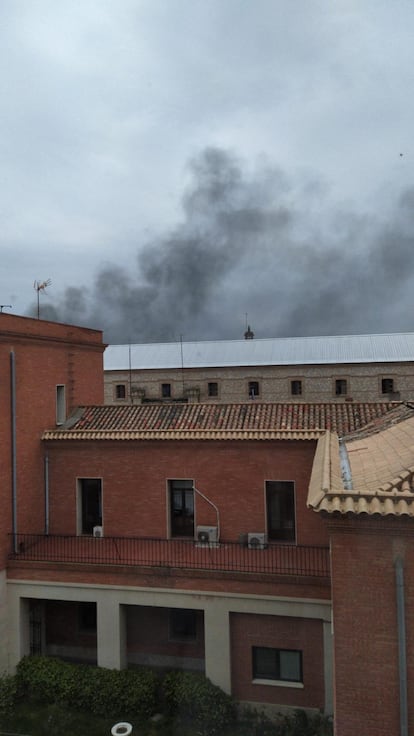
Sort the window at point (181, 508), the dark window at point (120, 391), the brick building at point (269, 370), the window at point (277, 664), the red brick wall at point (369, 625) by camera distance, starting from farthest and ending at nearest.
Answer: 1. the dark window at point (120, 391)
2. the brick building at point (269, 370)
3. the window at point (181, 508)
4. the window at point (277, 664)
5. the red brick wall at point (369, 625)

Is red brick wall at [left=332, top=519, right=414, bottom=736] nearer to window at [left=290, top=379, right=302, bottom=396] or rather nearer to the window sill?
the window sill

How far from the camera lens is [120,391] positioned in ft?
137

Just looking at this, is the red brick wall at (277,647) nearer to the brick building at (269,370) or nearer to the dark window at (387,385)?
the brick building at (269,370)

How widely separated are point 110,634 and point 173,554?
2.35 meters

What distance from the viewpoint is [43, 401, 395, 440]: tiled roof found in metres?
15.1

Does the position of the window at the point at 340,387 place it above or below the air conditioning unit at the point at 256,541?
above

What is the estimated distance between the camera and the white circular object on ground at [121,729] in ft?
35.8

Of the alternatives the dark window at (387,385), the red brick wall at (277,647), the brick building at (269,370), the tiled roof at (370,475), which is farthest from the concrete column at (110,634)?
the dark window at (387,385)

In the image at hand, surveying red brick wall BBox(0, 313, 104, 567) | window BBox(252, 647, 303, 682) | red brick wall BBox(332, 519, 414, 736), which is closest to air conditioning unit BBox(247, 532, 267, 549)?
window BBox(252, 647, 303, 682)

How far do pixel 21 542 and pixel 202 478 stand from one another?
504 centimetres

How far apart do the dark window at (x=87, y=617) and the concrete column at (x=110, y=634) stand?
79.9 inches

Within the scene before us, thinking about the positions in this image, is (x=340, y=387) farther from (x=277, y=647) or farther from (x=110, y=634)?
(x=110, y=634)

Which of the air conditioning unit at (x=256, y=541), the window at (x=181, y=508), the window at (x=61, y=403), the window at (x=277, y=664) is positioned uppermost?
the window at (x=61, y=403)

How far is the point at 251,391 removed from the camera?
3906cm
